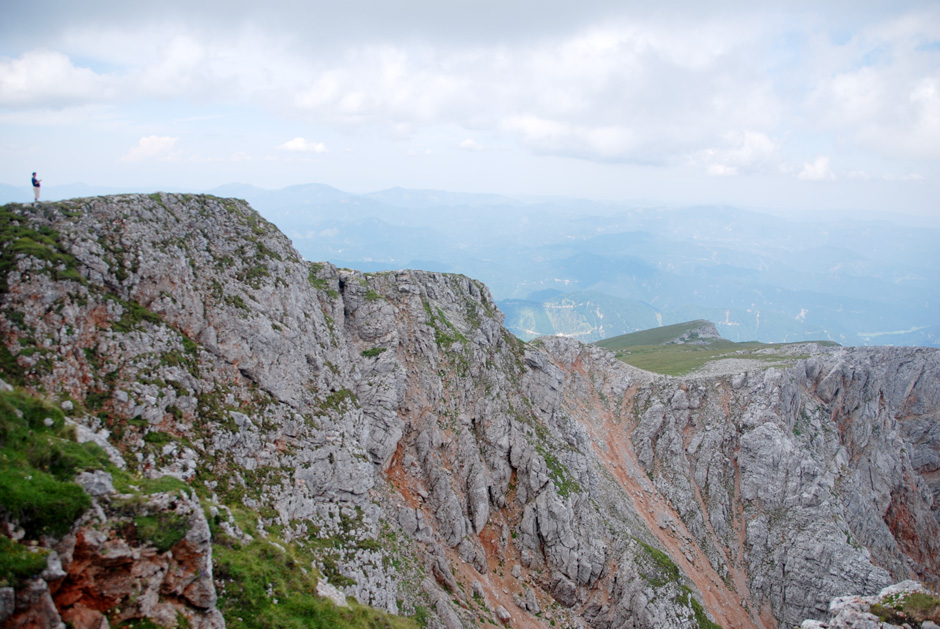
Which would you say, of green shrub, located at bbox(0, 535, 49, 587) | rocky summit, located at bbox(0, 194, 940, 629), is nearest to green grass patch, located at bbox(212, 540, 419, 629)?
rocky summit, located at bbox(0, 194, 940, 629)

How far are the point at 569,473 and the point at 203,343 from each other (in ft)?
136

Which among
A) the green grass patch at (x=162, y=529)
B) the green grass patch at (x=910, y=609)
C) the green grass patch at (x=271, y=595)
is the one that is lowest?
the green grass patch at (x=910, y=609)

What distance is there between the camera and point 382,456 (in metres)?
45.3

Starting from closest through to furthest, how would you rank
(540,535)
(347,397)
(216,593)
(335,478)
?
1. (216,593)
2. (335,478)
3. (347,397)
4. (540,535)

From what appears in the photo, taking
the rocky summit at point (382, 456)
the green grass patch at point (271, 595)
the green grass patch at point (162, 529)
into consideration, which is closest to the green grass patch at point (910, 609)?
the rocky summit at point (382, 456)

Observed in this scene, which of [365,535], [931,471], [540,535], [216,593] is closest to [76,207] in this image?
[216,593]

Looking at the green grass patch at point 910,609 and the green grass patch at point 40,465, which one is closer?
the green grass patch at point 40,465

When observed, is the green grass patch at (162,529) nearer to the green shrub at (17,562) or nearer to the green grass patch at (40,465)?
the green grass patch at (40,465)

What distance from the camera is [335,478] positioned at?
38125 millimetres

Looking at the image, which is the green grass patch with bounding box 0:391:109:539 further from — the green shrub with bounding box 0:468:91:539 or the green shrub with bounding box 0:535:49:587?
the green shrub with bounding box 0:535:49:587

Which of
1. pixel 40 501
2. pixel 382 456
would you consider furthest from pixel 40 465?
pixel 382 456

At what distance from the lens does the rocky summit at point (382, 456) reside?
17.7m

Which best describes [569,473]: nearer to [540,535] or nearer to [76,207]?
[540,535]

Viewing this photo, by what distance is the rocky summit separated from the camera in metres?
17.7
